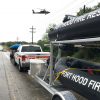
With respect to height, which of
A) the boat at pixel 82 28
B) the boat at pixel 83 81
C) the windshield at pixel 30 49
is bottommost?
the boat at pixel 83 81

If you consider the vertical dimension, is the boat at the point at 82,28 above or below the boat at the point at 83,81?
above

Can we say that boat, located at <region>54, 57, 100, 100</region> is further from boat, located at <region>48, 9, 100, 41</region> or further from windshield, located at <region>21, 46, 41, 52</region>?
windshield, located at <region>21, 46, 41, 52</region>

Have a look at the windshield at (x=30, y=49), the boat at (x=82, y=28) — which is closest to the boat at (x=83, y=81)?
the boat at (x=82, y=28)

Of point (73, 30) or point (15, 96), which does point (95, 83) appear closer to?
point (73, 30)

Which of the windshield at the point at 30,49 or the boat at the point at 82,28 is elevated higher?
the boat at the point at 82,28

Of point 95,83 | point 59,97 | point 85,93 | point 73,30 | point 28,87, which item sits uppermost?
point 73,30

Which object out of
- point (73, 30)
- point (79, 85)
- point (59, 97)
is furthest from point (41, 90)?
point (73, 30)

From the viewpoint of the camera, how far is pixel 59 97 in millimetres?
3109

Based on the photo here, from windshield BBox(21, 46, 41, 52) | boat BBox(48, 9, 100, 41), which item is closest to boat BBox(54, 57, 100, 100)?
boat BBox(48, 9, 100, 41)

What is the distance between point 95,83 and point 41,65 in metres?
3.39

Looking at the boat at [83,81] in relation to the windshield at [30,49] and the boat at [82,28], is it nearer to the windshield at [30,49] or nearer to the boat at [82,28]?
the boat at [82,28]

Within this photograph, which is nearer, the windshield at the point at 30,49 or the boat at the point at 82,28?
the boat at the point at 82,28

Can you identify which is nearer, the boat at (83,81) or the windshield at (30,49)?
the boat at (83,81)

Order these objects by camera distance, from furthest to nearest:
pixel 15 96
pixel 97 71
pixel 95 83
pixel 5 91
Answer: pixel 5 91
pixel 15 96
pixel 97 71
pixel 95 83
